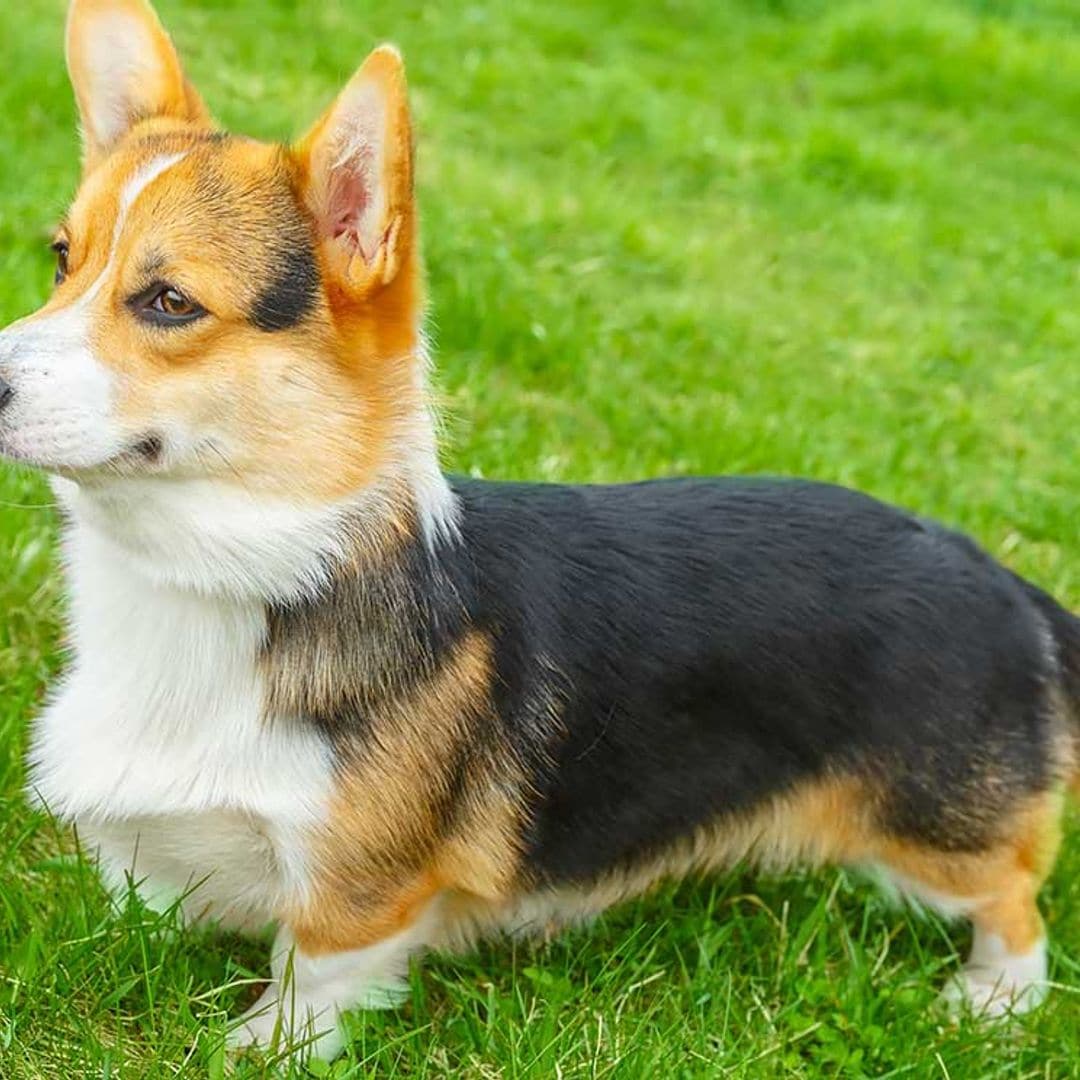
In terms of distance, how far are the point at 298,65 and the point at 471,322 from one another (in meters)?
3.03

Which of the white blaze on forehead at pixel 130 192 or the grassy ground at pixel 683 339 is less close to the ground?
the white blaze on forehead at pixel 130 192

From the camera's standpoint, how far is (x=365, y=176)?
246cm

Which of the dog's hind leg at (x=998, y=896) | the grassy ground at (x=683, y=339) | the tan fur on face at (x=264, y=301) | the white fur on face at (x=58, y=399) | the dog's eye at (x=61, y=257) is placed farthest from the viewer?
the dog's hind leg at (x=998, y=896)

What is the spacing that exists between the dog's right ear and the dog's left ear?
0.45 metres

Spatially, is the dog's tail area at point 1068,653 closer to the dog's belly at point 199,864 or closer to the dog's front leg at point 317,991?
the dog's front leg at point 317,991

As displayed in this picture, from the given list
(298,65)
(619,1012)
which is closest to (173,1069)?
(619,1012)

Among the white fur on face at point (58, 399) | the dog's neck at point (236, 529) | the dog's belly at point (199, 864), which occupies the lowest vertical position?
the dog's belly at point (199, 864)

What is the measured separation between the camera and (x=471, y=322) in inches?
217

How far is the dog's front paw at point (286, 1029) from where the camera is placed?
2697 millimetres

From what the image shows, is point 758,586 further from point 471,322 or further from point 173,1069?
point 471,322

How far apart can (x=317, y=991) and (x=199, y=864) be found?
336 mm

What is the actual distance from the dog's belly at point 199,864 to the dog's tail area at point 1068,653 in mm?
1792

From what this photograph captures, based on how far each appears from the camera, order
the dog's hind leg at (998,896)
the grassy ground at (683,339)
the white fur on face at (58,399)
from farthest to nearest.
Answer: the dog's hind leg at (998,896) < the grassy ground at (683,339) < the white fur on face at (58,399)

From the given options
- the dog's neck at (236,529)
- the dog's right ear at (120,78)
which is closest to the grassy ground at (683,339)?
the dog's neck at (236,529)
